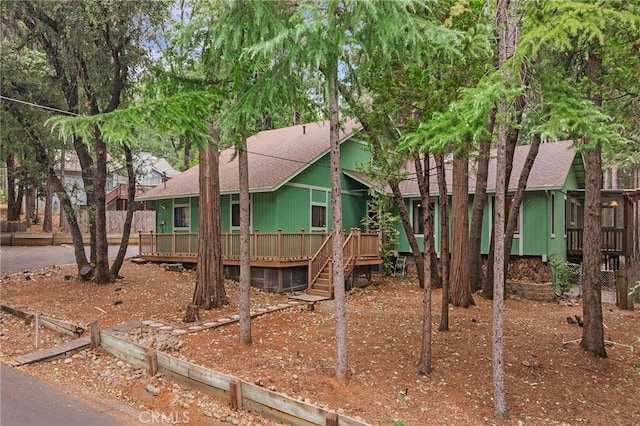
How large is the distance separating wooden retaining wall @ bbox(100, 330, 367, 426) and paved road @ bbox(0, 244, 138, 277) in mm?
9897

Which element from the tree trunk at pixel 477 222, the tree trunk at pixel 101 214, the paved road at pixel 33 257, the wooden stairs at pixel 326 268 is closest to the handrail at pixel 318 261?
the wooden stairs at pixel 326 268

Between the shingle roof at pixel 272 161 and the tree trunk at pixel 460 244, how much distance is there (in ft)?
11.8

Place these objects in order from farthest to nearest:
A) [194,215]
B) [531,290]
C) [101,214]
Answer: [194,215] < [531,290] < [101,214]

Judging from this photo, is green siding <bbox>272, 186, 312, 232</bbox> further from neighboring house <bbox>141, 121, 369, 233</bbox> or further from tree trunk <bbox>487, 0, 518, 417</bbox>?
tree trunk <bbox>487, 0, 518, 417</bbox>

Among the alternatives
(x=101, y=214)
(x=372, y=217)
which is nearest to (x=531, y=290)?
(x=372, y=217)

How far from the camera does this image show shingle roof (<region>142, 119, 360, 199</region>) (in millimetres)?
13669

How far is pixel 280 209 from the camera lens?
1362 centimetres

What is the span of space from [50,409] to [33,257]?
48.3 feet

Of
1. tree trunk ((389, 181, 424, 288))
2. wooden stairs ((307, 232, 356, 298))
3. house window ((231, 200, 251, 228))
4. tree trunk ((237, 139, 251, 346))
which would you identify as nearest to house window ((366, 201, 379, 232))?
tree trunk ((389, 181, 424, 288))

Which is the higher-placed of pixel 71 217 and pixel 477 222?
pixel 71 217

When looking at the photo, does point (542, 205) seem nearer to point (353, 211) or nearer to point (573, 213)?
point (573, 213)

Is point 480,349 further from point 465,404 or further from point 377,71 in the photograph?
point 377,71

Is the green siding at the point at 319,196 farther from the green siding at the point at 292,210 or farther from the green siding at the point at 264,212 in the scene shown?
the green siding at the point at 264,212

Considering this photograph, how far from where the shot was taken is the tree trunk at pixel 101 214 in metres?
11.5
